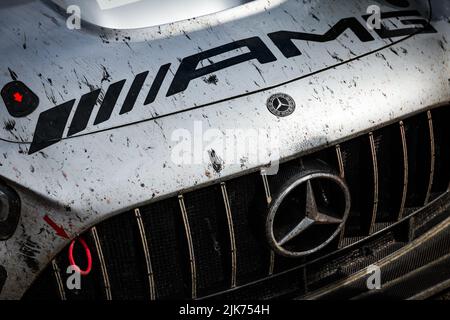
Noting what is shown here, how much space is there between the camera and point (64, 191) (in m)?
1.86

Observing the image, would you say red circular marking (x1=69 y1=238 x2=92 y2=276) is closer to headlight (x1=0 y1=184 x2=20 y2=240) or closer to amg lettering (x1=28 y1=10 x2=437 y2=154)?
headlight (x1=0 y1=184 x2=20 y2=240)

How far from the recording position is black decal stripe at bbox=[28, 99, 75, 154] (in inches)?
74.8

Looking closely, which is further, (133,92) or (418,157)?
(418,157)

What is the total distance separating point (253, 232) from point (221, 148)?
355 mm

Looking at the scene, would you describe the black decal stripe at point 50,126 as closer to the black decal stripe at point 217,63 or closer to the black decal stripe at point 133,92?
the black decal stripe at point 133,92

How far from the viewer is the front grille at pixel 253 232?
6.40 ft

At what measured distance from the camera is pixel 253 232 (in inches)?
82.7

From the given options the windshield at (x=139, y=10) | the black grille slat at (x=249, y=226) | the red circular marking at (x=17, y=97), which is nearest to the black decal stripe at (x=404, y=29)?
the windshield at (x=139, y=10)

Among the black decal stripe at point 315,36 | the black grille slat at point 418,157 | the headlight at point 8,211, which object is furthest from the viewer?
the black grille slat at point 418,157

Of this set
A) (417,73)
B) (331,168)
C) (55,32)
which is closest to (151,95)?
(55,32)

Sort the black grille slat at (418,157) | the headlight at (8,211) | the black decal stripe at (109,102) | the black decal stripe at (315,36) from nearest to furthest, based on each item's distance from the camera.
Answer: the headlight at (8,211)
the black decal stripe at (109,102)
the black decal stripe at (315,36)
the black grille slat at (418,157)

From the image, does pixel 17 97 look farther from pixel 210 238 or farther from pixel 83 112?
pixel 210 238

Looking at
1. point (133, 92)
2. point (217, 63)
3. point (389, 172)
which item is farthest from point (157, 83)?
point (389, 172)

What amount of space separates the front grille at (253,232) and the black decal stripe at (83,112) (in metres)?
0.32
